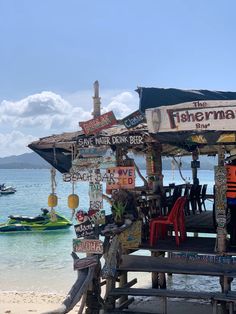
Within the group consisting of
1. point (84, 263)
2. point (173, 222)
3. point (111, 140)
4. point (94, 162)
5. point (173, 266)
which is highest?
point (111, 140)

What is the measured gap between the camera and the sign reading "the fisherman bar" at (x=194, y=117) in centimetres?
683

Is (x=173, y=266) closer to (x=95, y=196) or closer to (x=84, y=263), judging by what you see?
(x=84, y=263)

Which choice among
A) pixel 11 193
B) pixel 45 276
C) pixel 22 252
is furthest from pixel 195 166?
pixel 11 193

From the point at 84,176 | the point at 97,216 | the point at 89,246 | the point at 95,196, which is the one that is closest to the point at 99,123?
the point at 84,176

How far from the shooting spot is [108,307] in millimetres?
7922

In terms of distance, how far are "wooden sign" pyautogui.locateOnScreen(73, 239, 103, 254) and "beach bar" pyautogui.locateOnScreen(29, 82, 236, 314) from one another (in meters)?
0.02

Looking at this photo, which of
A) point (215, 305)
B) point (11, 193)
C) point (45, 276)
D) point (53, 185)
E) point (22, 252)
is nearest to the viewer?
point (215, 305)

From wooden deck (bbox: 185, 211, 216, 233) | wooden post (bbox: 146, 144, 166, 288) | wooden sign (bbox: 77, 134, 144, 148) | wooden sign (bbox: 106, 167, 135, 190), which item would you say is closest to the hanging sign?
wooden sign (bbox: 106, 167, 135, 190)

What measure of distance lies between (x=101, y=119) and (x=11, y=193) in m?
57.6

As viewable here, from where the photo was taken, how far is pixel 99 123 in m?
7.92

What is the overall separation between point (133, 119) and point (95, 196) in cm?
147

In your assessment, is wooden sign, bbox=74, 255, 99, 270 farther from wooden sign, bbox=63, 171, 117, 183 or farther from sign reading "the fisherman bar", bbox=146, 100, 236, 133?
sign reading "the fisherman bar", bbox=146, 100, 236, 133

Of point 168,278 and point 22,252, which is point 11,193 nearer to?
point 22,252

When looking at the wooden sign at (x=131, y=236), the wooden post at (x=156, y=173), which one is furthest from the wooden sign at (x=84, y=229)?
the wooden post at (x=156, y=173)
